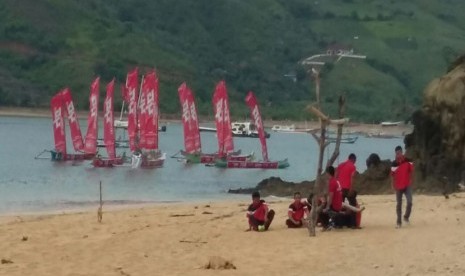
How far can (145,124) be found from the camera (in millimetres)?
60781

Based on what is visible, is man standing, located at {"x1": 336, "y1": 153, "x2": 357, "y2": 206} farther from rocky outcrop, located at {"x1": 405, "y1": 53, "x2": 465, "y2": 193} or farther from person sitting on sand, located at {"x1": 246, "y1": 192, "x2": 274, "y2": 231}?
rocky outcrop, located at {"x1": 405, "y1": 53, "x2": 465, "y2": 193}

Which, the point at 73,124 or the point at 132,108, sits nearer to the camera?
the point at 132,108

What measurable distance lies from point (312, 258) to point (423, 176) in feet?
58.0

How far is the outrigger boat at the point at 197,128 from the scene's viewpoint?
64.8 meters

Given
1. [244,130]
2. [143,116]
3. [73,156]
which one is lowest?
[73,156]

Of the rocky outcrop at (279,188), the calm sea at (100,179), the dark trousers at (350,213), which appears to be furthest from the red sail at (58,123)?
the dark trousers at (350,213)

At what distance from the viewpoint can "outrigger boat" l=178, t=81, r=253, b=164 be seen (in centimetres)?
6475

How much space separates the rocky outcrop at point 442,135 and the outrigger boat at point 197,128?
2949 cm

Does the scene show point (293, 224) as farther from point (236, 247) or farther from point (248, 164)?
point (248, 164)

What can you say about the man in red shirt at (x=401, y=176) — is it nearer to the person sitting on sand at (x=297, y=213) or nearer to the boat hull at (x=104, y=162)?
the person sitting on sand at (x=297, y=213)

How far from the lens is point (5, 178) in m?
51.5

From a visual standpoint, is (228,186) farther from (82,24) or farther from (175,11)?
(175,11)

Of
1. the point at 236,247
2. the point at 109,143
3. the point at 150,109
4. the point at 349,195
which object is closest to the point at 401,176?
the point at 349,195

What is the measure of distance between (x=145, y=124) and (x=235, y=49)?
9109 centimetres
